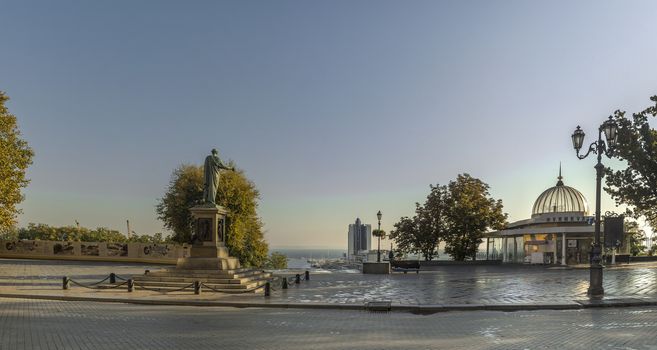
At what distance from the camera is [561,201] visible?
4678cm

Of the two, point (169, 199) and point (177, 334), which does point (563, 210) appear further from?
point (177, 334)

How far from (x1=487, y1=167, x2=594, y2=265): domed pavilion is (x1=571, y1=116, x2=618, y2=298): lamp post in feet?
81.1

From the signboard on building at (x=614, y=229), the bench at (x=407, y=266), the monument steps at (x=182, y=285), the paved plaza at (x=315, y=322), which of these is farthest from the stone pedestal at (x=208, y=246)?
the signboard on building at (x=614, y=229)

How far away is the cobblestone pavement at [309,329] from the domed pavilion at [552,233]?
95.6 ft

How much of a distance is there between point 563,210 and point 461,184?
10266 mm

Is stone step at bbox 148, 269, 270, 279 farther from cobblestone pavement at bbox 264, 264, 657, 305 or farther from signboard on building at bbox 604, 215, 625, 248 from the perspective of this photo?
signboard on building at bbox 604, 215, 625, 248

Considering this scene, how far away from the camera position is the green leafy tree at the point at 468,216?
4225 centimetres

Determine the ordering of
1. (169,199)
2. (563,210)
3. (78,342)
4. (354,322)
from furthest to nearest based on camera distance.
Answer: (563,210)
(169,199)
(354,322)
(78,342)

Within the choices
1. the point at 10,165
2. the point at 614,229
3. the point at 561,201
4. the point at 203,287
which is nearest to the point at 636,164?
the point at 614,229

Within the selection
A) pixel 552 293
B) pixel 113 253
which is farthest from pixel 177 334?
pixel 113 253

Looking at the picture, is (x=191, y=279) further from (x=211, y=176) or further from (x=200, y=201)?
(x=200, y=201)

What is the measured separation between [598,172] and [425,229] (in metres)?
25.0

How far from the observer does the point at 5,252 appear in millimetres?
42156

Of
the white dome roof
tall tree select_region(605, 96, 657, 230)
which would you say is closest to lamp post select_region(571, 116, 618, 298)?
tall tree select_region(605, 96, 657, 230)
